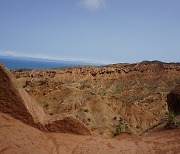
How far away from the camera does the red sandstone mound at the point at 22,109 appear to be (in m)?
11.0

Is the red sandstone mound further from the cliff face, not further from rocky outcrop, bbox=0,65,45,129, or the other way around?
the cliff face

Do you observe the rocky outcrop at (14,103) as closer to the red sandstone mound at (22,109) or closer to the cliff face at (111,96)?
the red sandstone mound at (22,109)

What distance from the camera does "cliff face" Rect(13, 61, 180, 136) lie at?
35938 mm

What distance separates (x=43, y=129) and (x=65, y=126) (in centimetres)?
80

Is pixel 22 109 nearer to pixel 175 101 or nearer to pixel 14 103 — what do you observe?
pixel 14 103

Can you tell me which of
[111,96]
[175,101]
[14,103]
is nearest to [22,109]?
[14,103]

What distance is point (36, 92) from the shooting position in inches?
1731

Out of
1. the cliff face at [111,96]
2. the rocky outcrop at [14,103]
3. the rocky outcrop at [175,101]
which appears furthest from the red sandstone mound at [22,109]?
the cliff face at [111,96]

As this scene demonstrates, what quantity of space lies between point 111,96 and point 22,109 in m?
33.1

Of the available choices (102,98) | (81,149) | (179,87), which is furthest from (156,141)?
(102,98)

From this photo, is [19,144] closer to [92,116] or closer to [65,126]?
[65,126]

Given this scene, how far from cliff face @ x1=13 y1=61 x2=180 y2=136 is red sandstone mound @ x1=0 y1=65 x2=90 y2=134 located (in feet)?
37.3

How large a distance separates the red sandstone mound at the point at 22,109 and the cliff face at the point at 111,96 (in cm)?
1136

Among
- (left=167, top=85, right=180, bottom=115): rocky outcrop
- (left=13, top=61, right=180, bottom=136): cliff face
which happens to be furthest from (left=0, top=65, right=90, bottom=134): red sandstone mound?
→ (left=13, top=61, right=180, bottom=136): cliff face
